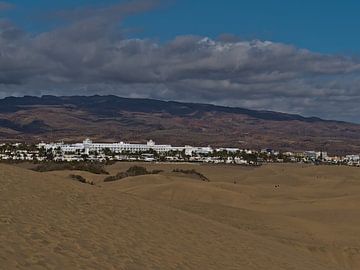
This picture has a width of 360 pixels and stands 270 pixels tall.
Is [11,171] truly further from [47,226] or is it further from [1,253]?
[1,253]

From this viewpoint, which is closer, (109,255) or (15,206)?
(109,255)

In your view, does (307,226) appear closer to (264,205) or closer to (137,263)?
(264,205)

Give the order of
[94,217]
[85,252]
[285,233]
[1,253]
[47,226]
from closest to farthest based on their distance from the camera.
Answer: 1. [1,253]
2. [85,252]
3. [47,226]
4. [94,217]
5. [285,233]

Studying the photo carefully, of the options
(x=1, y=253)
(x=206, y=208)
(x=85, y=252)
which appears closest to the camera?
(x=1, y=253)

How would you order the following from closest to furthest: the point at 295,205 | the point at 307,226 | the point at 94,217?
the point at 94,217, the point at 307,226, the point at 295,205

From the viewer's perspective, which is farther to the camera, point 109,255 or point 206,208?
point 206,208

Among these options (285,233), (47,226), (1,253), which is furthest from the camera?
(285,233)

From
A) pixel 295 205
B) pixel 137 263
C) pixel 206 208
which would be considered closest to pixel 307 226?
pixel 206 208

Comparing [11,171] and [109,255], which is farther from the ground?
[11,171]

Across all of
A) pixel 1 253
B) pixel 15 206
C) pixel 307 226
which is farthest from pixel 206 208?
pixel 1 253
